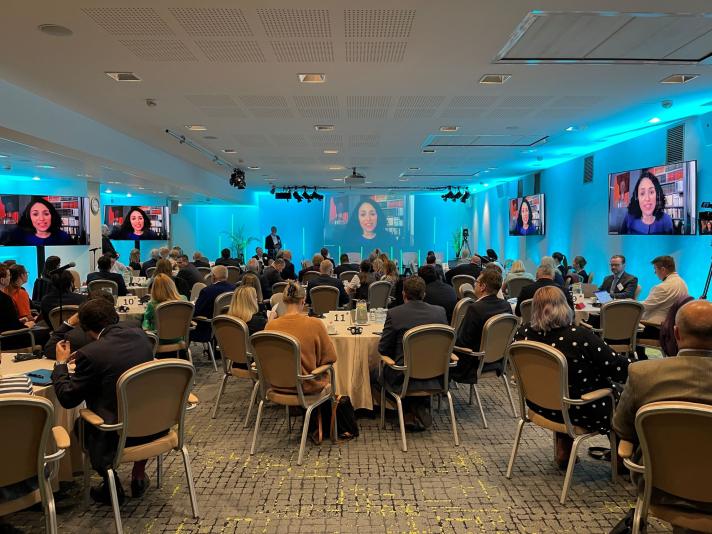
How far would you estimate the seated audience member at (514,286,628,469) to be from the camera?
346 cm

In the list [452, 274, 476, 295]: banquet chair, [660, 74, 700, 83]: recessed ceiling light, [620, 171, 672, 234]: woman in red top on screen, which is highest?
[660, 74, 700, 83]: recessed ceiling light

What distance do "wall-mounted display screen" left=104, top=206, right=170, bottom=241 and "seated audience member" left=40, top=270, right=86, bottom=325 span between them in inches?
412

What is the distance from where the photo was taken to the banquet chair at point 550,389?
3.37 m

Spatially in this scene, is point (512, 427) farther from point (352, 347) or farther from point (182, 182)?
point (182, 182)

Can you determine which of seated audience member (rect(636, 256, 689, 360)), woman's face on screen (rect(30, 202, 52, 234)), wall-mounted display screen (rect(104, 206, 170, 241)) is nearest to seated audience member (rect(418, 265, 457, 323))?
seated audience member (rect(636, 256, 689, 360))

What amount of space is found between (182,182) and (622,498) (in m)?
11.9

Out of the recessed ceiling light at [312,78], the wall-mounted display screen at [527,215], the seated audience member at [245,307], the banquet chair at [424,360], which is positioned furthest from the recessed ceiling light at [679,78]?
the wall-mounted display screen at [527,215]

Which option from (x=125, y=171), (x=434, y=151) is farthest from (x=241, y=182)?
(x=434, y=151)

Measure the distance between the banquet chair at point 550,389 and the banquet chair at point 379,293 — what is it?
15.2 feet

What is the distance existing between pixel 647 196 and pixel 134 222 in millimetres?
13389

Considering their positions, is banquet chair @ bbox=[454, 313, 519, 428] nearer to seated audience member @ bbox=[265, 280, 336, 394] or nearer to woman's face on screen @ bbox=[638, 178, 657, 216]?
seated audience member @ bbox=[265, 280, 336, 394]

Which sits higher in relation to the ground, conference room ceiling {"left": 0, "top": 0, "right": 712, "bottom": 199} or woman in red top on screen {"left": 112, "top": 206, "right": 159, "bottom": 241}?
conference room ceiling {"left": 0, "top": 0, "right": 712, "bottom": 199}

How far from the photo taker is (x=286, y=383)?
414cm

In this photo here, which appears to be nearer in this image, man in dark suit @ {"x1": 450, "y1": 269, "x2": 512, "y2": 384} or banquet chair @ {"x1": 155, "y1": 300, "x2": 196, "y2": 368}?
man in dark suit @ {"x1": 450, "y1": 269, "x2": 512, "y2": 384}
